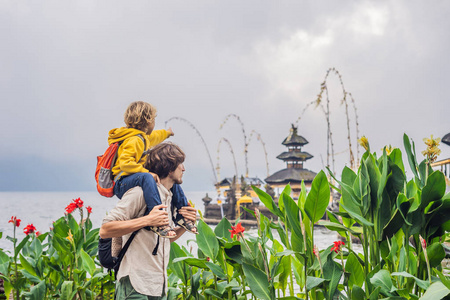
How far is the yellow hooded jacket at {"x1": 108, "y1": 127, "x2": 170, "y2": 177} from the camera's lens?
1707mm

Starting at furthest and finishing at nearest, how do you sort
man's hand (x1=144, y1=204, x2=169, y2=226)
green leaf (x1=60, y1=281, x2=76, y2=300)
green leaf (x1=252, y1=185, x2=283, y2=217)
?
green leaf (x1=60, y1=281, x2=76, y2=300) < green leaf (x1=252, y1=185, x2=283, y2=217) < man's hand (x1=144, y1=204, x2=169, y2=226)

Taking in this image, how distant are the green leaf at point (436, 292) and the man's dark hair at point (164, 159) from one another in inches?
39.6

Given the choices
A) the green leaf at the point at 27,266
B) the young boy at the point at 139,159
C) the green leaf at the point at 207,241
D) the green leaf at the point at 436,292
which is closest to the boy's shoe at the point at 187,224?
the young boy at the point at 139,159

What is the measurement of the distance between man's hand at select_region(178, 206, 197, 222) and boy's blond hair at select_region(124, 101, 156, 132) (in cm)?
38

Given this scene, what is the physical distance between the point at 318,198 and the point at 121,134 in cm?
89

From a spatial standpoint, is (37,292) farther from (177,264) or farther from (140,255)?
(140,255)

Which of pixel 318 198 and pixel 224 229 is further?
pixel 224 229

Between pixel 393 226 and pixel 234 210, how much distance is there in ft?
83.7

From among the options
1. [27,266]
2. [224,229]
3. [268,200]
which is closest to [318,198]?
[268,200]

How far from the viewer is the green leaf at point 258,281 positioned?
6.14 feet

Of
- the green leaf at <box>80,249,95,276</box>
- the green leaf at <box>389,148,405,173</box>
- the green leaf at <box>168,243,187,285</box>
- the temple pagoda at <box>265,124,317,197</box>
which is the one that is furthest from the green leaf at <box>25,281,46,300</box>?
the temple pagoda at <box>265,124,317,197</box>

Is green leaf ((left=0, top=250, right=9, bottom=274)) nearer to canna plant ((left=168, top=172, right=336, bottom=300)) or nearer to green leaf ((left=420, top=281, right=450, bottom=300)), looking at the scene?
canna plant ((left=168, top=172, right=336, bottom=300))

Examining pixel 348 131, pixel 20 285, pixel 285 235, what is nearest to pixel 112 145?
pixel 285 235

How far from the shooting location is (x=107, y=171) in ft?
5.89
